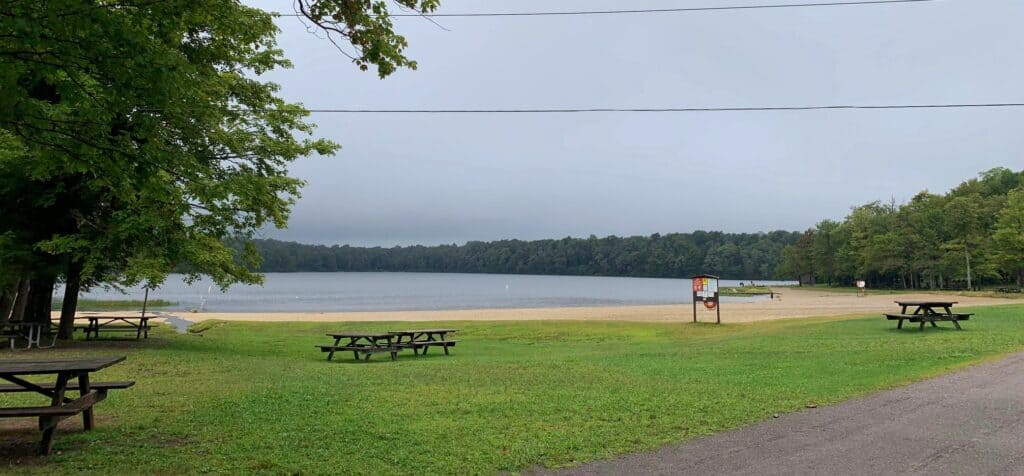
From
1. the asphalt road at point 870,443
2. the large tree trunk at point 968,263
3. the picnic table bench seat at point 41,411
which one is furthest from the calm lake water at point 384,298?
the asphalt road at point 870,443

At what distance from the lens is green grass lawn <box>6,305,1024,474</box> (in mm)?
5312

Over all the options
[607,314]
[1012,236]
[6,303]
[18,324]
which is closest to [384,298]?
[607,314]

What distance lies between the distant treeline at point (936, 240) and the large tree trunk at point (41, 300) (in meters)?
75.0

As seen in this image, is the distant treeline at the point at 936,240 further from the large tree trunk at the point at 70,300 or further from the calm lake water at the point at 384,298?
the large tree trunk at the point at 70,300

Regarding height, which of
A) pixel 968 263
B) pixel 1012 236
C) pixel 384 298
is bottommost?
pixel 384 298

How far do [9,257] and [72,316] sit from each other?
3.11 m

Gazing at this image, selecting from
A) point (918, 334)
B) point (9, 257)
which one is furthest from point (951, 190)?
point (9, 257)

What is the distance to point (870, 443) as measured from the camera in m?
5.54

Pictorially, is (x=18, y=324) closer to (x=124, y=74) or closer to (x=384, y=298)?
(x=124, y=74)

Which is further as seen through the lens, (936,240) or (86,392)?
(936,240)

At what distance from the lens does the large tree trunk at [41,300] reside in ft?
57.6

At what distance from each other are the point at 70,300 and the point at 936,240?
92.4m

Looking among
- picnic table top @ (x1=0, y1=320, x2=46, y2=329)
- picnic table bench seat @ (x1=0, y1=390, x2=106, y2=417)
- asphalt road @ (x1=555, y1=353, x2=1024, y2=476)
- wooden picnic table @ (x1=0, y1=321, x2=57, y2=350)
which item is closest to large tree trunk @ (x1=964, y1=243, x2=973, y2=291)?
asphalt road @ (x1=555, y1=353, x2=1024, y2=476)

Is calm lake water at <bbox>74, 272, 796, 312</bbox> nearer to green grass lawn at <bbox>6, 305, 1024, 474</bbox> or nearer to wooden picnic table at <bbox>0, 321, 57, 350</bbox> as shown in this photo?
wooden picnic table at <bbox>0, 321, 57, 350</bbox>
